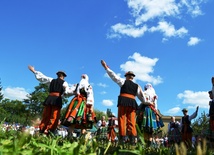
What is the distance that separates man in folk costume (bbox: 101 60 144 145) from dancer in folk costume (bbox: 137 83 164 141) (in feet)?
2.10

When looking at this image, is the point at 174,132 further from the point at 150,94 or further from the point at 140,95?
the point at 140,95

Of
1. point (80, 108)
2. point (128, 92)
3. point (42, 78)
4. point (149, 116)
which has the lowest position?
point (149, 116)

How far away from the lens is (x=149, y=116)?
8.44 meters

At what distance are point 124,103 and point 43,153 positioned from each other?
6631 millimetres

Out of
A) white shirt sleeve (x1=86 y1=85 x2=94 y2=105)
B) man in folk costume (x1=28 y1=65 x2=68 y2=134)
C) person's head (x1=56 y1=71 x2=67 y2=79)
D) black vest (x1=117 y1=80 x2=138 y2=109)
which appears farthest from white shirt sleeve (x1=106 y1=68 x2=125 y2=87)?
person's head (x1=56 y1=71 x2=67 y2=79)

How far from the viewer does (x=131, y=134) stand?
288 inches

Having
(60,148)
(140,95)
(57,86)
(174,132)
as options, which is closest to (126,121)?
(140,95)

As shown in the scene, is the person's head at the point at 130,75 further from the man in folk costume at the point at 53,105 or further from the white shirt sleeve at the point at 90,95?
the man in folk costume at the point at 53,105

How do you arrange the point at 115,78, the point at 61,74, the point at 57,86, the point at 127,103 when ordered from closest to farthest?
the point at 127,103 → the point at 115,78 → the point at 57,86 → the point at 61,74

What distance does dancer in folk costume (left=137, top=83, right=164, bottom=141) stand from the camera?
27.5 feet

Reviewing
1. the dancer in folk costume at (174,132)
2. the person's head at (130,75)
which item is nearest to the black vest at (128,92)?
the person's head at (130,75)

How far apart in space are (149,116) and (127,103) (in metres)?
1.22

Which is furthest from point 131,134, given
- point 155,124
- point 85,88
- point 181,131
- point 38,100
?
point 38,100

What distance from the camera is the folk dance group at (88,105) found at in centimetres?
766
